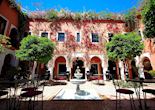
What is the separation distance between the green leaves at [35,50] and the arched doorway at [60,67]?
476 cm

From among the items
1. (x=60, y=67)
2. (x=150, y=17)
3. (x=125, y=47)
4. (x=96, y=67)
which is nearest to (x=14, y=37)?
(x=60, y=67)

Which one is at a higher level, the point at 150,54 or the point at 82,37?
the point at 82,37

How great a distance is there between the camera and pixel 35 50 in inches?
390

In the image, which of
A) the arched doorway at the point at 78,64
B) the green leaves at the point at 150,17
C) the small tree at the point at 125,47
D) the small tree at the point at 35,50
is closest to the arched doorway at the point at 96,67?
the arched doorway at the point at 78,64

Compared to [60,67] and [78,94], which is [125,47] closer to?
[78,94]

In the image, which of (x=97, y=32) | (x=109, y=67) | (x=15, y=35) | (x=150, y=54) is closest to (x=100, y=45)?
(x=97, y=32)

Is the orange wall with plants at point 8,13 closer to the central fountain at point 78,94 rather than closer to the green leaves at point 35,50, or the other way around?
the green leaves at point 35,50

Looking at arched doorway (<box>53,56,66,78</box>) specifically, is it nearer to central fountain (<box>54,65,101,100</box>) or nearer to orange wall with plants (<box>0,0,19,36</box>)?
orange wall with plants (<box>0,0,19,36</box>)

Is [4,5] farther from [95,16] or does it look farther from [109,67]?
[109,67]

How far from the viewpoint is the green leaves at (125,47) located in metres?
9.84

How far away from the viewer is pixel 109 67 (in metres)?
15.6

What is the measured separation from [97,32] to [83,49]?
8.86ft

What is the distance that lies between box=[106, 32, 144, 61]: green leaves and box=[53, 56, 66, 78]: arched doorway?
248 inches

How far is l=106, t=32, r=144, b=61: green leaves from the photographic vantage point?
984 cm
